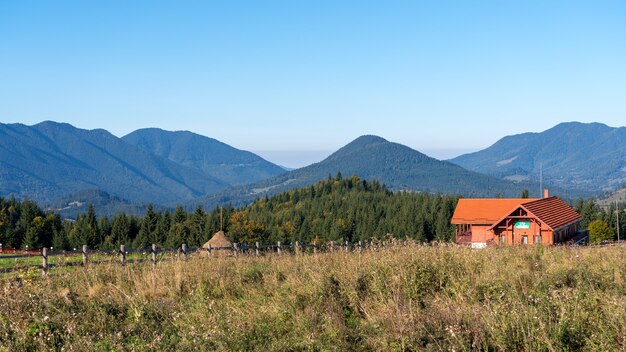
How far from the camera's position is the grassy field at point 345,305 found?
265 inches

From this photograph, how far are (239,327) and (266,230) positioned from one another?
382ft

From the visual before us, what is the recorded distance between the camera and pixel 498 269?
993cm

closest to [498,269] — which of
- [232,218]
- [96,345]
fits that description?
[96,345]

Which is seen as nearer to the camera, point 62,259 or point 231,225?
point 62,259

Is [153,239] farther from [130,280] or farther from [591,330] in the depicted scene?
[591,330]

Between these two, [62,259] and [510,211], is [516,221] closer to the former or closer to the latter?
[510,211]

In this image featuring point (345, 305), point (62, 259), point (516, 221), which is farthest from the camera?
point (516, 221)

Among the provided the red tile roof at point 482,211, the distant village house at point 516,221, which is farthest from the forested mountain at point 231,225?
the distant village house at point 516,221

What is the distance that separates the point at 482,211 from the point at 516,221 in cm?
1025

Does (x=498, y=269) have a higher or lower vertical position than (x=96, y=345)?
higher

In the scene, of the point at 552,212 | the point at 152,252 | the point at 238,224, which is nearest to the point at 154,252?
the point at 152,252

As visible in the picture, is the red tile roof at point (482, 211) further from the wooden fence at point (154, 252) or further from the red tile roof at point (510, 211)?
the wooden fence at point (154, 252)

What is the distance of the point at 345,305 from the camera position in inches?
354

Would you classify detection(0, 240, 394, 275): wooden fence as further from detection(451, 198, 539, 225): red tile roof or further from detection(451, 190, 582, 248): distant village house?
detection(451, 198, 539, 225): red tile roof
